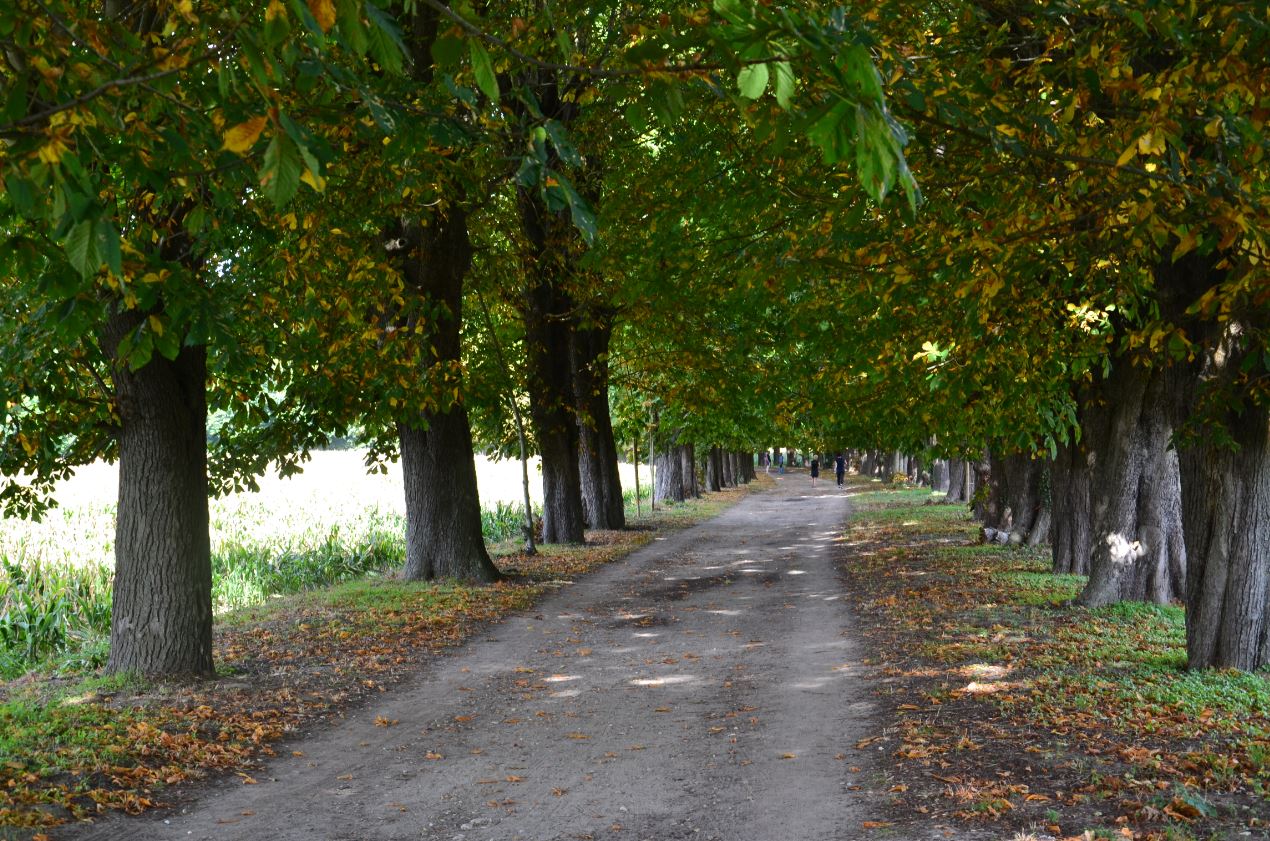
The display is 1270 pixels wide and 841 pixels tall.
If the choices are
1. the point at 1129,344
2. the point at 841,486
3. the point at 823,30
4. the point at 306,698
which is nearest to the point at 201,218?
the point at 823,30

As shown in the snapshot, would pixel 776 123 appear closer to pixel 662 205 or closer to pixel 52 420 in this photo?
pixel 662 205

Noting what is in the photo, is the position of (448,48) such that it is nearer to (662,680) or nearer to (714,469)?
(662,680)

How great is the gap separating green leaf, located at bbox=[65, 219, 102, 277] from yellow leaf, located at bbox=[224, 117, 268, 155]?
61 cm

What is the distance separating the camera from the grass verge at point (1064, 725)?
5984 mm

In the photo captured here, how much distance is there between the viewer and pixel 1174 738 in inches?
287

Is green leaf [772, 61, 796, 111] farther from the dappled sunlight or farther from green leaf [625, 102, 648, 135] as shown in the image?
the dappled sunlight

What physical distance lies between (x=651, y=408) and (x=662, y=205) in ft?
75.9

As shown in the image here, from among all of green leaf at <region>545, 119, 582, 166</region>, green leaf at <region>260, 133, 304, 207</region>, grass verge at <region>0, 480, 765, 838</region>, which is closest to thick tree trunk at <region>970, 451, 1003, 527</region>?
grass verge at <region>0, 480, 765, 838</region>

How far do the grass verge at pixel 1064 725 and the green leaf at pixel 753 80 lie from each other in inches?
Result: 164

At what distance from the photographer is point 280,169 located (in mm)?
3531

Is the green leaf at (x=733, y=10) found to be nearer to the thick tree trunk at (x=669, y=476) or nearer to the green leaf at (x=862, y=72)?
the green leaf at (x=862, y=72)

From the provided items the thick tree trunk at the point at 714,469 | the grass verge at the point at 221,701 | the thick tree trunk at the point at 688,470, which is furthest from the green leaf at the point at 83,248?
the thick tree trunk at the point at 714,469

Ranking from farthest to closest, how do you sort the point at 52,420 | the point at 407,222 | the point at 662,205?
the point at 407,222
the point at 662,205
the point at 52,420

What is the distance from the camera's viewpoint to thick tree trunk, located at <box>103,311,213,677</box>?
9.67 meters
